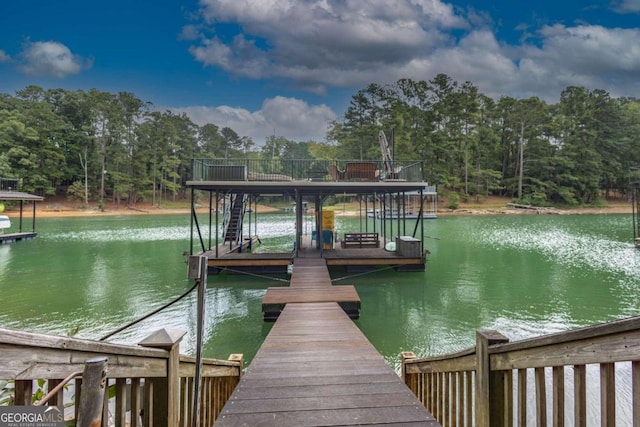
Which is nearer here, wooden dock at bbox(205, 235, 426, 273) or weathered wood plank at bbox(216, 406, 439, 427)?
weathered wood plank at bbox(216, 406, 439, 427)

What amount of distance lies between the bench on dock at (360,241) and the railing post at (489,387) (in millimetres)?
10308

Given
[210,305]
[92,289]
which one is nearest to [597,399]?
[210,305]

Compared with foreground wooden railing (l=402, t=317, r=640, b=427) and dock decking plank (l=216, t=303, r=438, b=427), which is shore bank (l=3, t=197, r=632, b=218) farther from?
foreground wooden railing (l=402, t=317, r=640, b=427)

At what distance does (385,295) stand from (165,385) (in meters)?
6.65

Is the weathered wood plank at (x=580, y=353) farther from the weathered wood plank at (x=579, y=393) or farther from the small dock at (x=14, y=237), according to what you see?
the small dock at (x=14, y=237)

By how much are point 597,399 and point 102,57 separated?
222 feet

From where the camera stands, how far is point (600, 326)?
1.05 meters

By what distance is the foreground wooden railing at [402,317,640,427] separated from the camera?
3.34 ft

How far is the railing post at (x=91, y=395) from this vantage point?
0.96 m

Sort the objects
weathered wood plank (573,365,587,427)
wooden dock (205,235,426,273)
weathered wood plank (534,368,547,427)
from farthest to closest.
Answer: wooden dock (205,235,426,273) → weathered wood plank (534,368,547,427) → weathered wood plank (573,365,587,427)

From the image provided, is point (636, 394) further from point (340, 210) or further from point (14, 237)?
point (340, 210)

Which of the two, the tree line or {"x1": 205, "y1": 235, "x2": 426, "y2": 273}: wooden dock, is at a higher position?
the tree line

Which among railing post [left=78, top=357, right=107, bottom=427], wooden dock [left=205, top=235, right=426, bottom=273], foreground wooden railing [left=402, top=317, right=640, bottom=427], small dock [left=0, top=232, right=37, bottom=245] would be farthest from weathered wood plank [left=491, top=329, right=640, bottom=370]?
small dock [left=0, top=232, right=37, bottom=245]

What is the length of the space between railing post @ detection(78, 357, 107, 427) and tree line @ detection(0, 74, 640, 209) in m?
40.9
